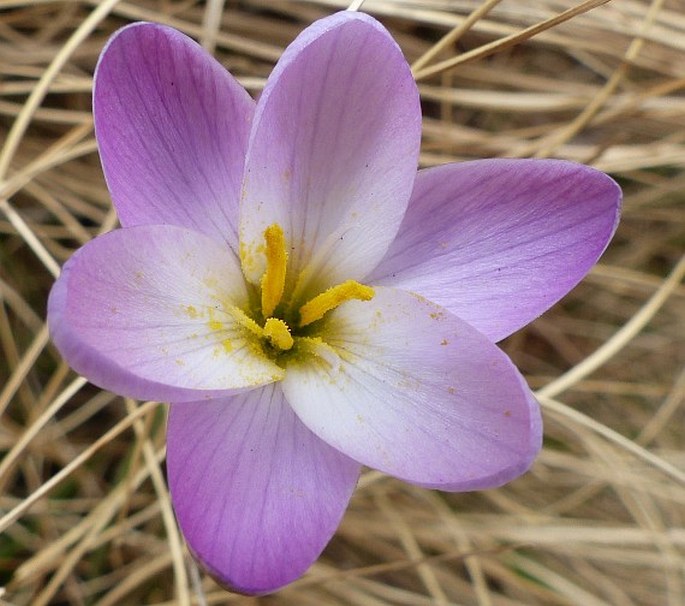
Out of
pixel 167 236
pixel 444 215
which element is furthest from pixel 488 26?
pixel 167 236

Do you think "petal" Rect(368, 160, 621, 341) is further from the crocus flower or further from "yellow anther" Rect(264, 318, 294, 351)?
"yellow anther" Rect(264, 318, 294, 351)

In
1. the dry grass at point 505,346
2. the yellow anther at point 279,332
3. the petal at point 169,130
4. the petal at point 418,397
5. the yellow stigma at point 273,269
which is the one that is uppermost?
the petal at point 169,130

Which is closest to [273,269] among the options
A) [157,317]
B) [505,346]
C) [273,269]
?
[273,269]

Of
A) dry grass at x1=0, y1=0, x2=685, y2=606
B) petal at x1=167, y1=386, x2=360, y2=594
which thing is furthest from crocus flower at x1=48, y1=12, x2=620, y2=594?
dry grass at x1=0, y1=0, x2=685, y2=606

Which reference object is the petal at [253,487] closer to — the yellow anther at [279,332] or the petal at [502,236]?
the yellow anther at [279,332]

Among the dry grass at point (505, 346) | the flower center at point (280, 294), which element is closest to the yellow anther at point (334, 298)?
the flower center at point (280, 294)
